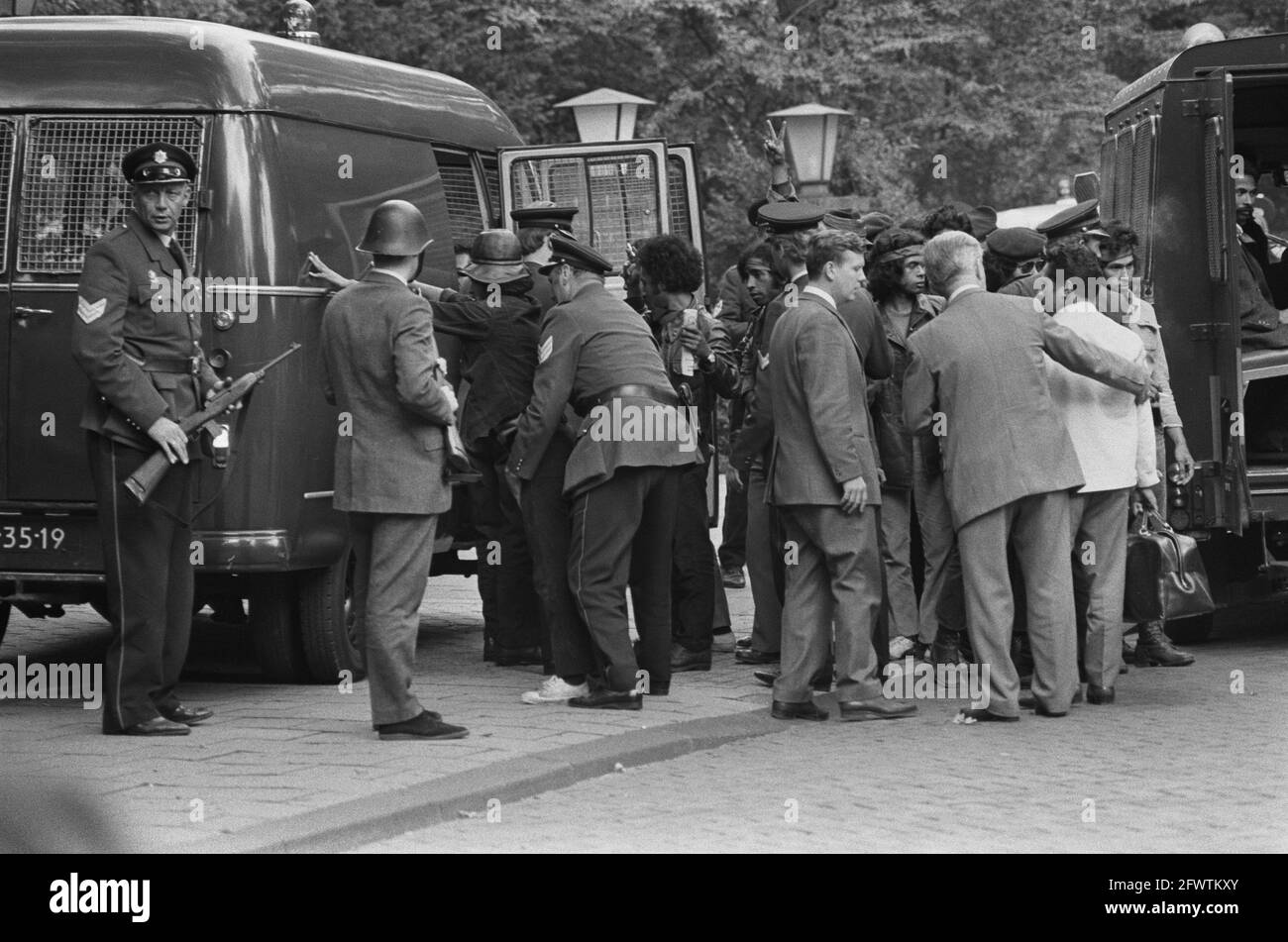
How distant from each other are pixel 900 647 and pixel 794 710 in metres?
1.43

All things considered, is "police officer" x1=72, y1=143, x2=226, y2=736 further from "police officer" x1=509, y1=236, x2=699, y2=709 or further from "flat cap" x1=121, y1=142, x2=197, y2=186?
"police officer" x1=509, y1=236, x2=699, y2=709

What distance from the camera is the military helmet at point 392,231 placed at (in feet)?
25.2

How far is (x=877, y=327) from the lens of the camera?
8836 mm

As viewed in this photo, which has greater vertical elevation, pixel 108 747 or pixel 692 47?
pixel 692 47

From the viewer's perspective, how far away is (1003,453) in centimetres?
830

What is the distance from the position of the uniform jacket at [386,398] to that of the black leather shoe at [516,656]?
2.33 m

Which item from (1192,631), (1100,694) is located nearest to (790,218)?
(1100,694)

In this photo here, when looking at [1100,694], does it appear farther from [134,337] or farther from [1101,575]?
[134,337]

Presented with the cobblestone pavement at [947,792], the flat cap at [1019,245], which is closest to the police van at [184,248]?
the cobblestone pavement at [947,792]

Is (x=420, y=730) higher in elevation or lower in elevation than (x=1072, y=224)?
lower
